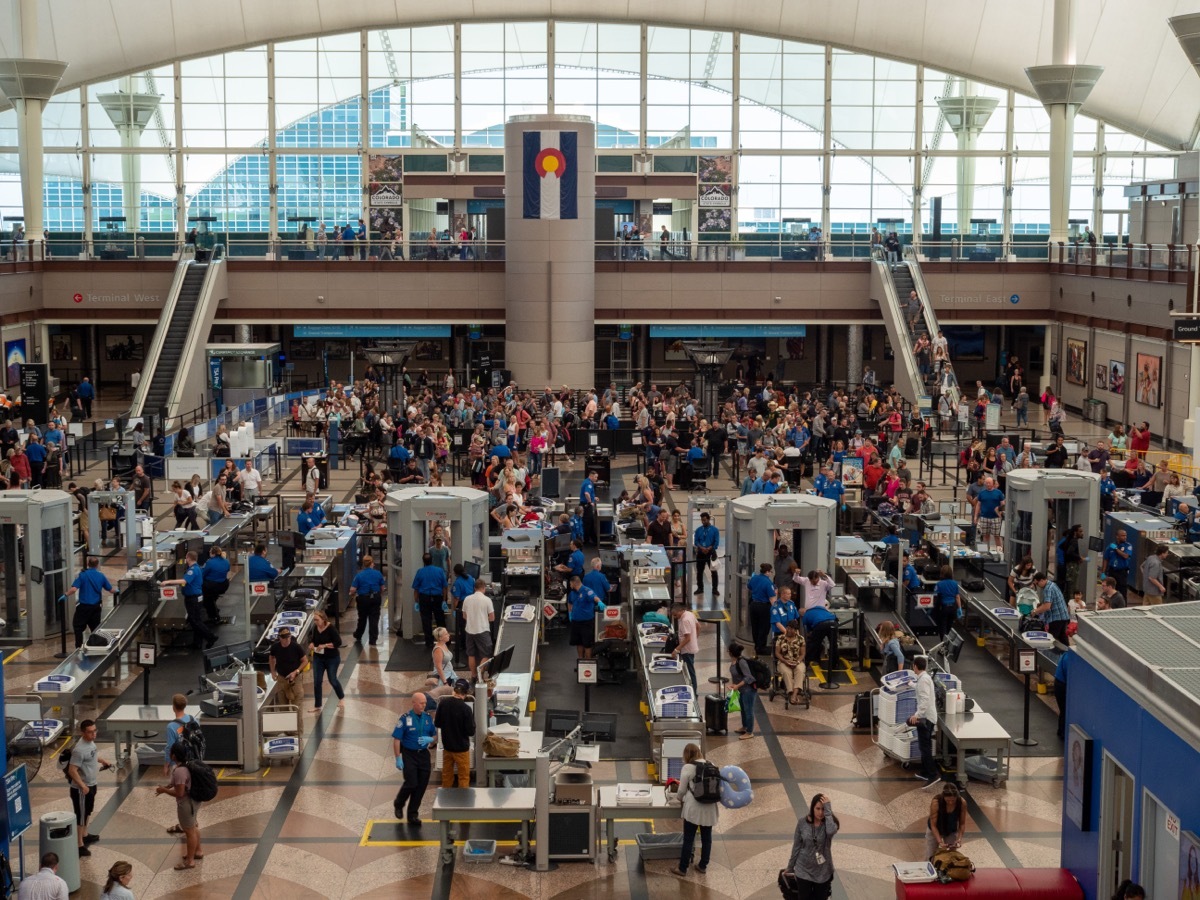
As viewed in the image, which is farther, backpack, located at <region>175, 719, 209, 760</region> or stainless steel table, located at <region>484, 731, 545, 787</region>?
stainless steel table, located at <region>484, 731, 545, 787</region>

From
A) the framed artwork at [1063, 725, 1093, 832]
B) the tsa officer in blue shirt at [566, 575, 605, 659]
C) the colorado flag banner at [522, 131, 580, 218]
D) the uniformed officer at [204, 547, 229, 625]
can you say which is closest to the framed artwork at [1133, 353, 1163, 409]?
the colorado flag banner at [522, 131, 580, 218]

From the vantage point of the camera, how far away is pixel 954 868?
11.6 m

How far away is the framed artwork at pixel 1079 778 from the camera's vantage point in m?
11.2

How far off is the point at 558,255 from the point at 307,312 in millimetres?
9255

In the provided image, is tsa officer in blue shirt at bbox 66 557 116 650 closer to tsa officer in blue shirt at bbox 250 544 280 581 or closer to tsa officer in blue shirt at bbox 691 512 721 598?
tsa officer in blue shirt at bbox 250 544 280 581

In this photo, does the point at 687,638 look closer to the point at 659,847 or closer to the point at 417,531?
the point at 659,847

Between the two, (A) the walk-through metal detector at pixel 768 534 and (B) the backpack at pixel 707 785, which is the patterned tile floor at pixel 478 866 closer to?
(B) the backpack at pixel 707 785

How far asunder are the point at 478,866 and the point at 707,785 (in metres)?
2.23

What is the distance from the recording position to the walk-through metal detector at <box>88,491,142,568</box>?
24.3 meters

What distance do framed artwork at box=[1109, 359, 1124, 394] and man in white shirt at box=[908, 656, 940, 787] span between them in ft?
A: 96.3

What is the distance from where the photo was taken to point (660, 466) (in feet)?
96.3

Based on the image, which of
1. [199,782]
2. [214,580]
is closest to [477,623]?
[214,580]

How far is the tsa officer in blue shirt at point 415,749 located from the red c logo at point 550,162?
32284 millimetres

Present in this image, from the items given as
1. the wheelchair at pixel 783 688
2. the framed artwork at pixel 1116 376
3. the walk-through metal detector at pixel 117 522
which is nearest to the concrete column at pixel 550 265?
the framed artwork at pixel 1116 376
